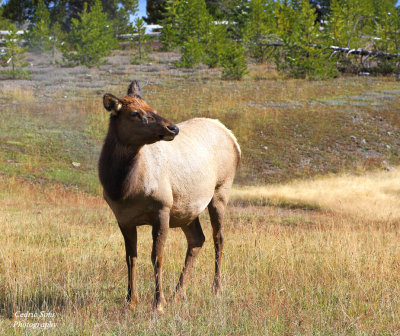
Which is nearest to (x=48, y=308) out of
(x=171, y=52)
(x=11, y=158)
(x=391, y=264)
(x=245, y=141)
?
(x=391, y=264)

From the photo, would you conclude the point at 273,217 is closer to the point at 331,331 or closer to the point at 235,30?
the point at 331,331

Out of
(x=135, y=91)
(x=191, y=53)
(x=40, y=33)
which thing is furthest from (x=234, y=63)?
(x=135, y=91)

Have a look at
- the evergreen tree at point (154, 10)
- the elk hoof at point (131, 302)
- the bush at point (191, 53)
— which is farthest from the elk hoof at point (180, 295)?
the evergreen tree at point (154, 10)

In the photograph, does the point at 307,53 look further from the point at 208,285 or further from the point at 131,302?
the point at 131,302

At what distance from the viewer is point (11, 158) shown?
18.4m

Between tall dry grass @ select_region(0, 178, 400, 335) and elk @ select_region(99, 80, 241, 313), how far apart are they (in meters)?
0.45

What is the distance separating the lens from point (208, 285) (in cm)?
698

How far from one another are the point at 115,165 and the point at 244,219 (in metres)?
7.76

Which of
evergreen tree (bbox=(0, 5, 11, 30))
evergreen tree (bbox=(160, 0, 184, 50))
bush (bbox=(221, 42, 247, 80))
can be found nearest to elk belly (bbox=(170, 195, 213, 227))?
bush (bbox=(221, 42, 247, 80))

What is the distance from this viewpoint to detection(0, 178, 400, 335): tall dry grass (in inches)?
212

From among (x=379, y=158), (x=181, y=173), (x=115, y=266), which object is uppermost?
(x=181, y=173)

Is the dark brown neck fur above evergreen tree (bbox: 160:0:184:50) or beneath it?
beneath

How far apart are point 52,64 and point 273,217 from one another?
108 feet

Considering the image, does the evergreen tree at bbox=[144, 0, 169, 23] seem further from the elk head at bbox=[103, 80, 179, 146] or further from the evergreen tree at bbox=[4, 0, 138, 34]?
the elk head at bbox=[103, 80, 179, 146]
